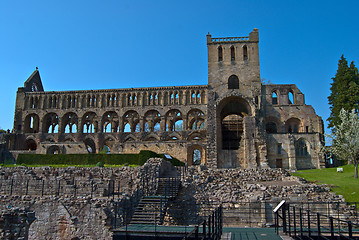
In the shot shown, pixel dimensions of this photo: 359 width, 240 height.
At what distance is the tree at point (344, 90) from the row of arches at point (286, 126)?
4.78 metres

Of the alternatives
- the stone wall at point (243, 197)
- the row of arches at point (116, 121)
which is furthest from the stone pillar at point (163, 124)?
the stone wall at point (243, 197)

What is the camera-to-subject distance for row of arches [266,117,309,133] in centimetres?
5438

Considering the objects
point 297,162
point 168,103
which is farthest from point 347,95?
point 168,103

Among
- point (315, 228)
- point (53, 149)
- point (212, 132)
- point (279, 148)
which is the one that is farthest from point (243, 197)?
point (53, 149)

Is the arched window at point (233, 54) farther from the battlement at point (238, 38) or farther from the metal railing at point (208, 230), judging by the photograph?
the metal railing at point (208, 230)

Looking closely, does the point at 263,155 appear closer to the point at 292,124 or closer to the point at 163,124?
the point at 292,124

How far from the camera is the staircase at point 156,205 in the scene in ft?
65.7

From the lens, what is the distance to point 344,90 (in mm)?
49094

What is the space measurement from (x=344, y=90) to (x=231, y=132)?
718 inches

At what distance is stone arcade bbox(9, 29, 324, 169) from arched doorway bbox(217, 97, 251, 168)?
5.7 inches

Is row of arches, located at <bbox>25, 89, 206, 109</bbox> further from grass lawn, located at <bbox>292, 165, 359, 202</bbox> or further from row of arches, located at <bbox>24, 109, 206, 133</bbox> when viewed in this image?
grass lawn, located at <bbox>292, 165, 359, 202</bbox>

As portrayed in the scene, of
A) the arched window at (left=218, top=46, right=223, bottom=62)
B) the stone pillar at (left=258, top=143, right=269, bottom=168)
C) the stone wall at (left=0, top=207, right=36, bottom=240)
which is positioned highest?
the arched window at (left=218, top=46, right=223, bottom=62)

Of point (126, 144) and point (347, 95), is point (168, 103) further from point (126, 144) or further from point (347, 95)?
point (347, 95)

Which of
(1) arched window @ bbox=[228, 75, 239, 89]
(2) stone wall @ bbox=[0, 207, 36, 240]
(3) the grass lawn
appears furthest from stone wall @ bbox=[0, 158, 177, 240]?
(1) arched window @ bbox=[228, 75, 239, 89]
